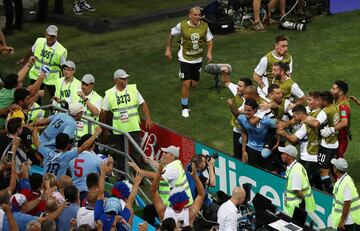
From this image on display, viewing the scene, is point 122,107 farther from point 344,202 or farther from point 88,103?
point 344,202

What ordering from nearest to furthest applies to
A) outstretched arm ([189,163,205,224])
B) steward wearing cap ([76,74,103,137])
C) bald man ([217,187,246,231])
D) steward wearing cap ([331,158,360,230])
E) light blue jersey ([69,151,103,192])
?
bald man ([217,187,246,231]) < outstretched arm ([189,163,205,224]) < steward wearing cap ([331,158,360,230]) < light blue jersey ([69,151,103,192]) < steward wearing cap ([76,74,103,137])

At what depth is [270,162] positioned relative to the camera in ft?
44.8

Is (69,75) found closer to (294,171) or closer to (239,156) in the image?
(239,156)

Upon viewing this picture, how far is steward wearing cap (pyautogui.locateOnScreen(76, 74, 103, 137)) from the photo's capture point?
14.2 meters

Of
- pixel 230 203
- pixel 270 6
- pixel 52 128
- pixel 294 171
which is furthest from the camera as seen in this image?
pixel 270 6

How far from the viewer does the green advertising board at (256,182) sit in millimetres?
12164

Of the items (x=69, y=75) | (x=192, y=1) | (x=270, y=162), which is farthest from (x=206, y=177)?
(x=192, y=1)

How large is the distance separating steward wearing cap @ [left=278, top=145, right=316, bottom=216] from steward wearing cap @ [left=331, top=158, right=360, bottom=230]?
0.40 meters

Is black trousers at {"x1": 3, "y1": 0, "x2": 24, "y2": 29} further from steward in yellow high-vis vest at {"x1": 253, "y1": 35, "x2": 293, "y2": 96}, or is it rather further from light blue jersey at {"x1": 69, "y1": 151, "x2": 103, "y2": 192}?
light blue jersey at {"x1": 69, "y1": 151, "x2": 103, "y2": 192}

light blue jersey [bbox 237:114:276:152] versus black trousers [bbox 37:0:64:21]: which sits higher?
light blue jersey [bbox 237:114:276:152]

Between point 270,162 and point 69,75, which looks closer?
point 270,162

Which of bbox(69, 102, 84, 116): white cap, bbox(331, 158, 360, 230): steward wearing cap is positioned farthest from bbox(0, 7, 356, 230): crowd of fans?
bbox(331, 158, 360, 230): steward wearing cap

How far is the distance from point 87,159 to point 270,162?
10.3ft

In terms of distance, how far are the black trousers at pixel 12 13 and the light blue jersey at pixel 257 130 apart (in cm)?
1032
